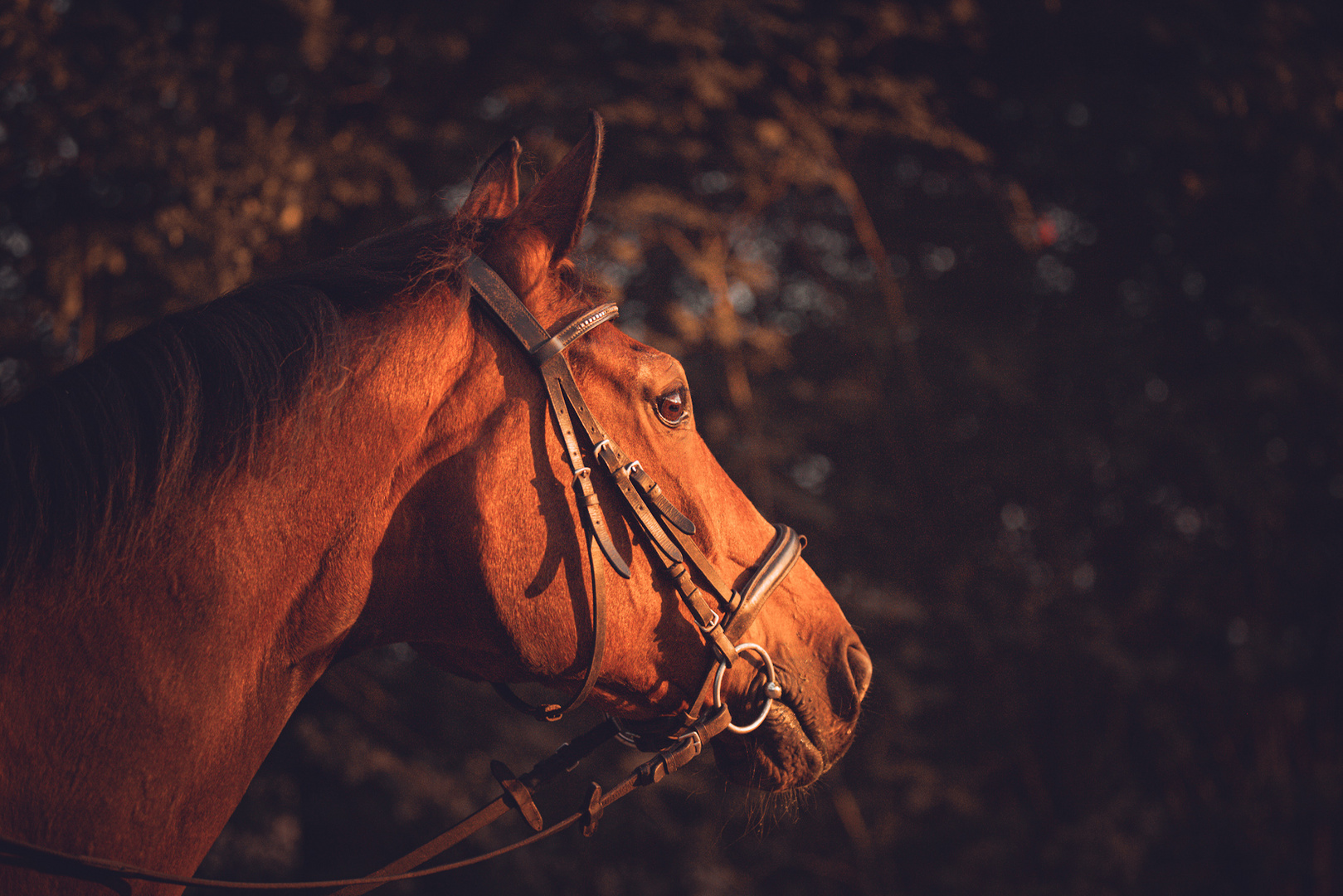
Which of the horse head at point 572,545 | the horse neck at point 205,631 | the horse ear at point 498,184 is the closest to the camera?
the horse neck at point 205,631

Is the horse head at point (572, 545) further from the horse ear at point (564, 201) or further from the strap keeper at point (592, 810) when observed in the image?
the strap keeper at point (592, 810)

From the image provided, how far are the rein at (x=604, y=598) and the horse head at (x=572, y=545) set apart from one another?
0.05 ft

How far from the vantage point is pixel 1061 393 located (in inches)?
215

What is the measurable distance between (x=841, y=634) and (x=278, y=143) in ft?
11.8

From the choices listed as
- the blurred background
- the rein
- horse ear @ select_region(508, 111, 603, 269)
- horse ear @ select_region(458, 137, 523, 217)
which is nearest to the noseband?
the rein

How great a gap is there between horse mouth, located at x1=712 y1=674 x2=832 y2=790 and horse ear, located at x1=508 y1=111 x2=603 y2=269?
43.3 inches

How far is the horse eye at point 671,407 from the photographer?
67.1 inches

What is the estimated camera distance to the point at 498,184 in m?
1.82

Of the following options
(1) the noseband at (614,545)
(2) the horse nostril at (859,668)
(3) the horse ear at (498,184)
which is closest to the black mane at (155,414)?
(1) the noseband at (614,545)

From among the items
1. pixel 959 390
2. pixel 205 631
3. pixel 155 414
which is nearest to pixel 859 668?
pixel 205 631

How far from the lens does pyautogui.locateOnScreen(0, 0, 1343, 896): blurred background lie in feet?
15.4

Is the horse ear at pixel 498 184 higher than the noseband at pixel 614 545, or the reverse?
the horse ear at pixel 498 184

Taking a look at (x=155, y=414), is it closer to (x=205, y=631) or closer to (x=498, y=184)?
(x=205, y=631)

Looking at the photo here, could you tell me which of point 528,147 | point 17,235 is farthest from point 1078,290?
point 17,235
